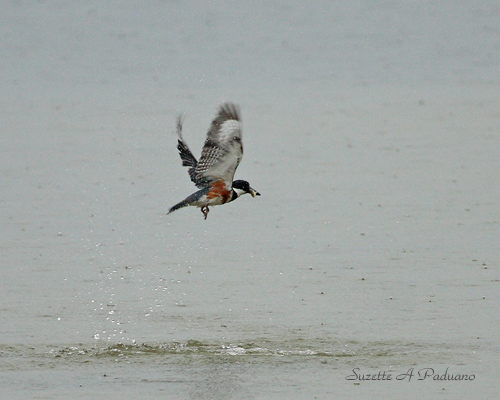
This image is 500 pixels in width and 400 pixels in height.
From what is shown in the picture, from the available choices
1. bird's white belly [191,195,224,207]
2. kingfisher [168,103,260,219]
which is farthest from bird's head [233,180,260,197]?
bird's white belly [191,195,224,207]

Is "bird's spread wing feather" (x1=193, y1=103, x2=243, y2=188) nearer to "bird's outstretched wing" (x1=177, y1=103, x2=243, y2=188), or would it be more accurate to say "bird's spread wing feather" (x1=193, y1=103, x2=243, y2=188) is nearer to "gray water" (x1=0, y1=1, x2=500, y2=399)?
"bird's outstretched wing" (x1=177, y1=103, x2=243, y2=188)

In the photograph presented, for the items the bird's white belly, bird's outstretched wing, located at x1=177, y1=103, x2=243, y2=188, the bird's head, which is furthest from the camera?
the bird's head

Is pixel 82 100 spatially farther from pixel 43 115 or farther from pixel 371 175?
pixel 371 175

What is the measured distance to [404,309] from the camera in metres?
8.50

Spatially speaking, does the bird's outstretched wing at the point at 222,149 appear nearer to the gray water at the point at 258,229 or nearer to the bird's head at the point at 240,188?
the bird's head at the point at 240,188

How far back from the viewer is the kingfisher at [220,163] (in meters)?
8.06

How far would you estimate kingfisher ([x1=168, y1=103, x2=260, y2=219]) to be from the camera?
806 cm

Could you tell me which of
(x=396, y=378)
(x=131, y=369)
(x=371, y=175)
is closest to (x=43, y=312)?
(x=131, y=369)

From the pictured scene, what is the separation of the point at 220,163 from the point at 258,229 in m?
2.32

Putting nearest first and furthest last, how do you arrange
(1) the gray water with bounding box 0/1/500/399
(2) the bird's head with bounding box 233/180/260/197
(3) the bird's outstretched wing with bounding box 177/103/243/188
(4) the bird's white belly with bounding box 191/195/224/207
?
(1) the gray water with bounding box 0/1/500/399
(3) the bird's outstretched wing with bounding box 177/103/243/188
(4) the bird's white belly with bounding box 191/195/224/207
(2) the bird's head with bounding box 233/180/260/197

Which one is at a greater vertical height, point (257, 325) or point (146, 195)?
point (146, 195)

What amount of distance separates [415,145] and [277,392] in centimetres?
732

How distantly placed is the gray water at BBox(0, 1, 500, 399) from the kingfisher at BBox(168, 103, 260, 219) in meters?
0.79

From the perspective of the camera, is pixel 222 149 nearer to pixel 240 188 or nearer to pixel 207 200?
pixel 207 200
